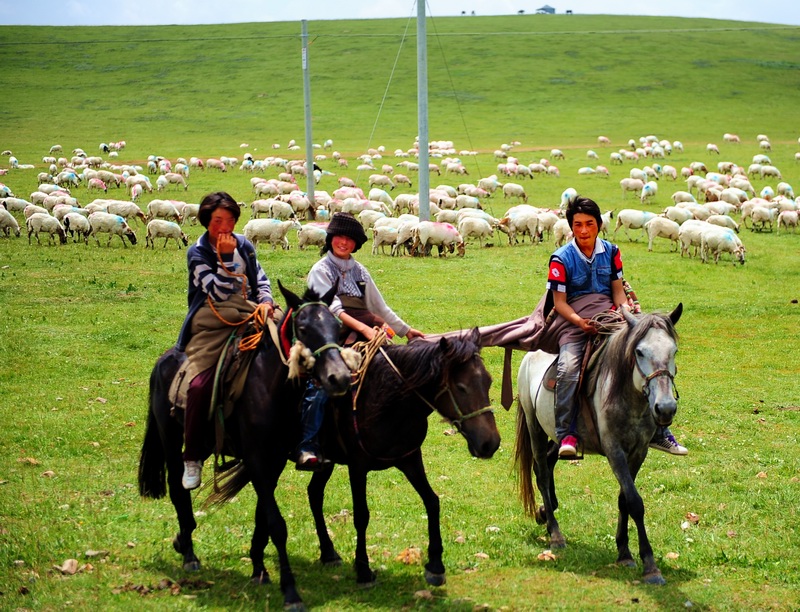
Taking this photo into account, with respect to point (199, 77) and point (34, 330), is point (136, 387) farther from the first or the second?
point (199, 77)

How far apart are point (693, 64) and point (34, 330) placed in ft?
306

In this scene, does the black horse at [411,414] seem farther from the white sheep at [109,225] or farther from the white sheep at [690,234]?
the white sheep at [109,225]

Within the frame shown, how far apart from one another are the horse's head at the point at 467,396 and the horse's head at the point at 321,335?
68 cm

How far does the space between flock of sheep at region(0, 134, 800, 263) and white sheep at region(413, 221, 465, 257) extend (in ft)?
0.11

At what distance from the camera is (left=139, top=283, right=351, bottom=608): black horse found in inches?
238

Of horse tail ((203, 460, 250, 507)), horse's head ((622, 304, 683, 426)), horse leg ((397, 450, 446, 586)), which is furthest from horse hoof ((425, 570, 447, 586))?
horse's head ((622, 304, 683, 426))

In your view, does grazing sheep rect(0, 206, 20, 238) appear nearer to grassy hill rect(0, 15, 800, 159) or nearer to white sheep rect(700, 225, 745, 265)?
white sheep rect(700, 225, 745, 265)

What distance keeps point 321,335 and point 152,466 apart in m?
2.59

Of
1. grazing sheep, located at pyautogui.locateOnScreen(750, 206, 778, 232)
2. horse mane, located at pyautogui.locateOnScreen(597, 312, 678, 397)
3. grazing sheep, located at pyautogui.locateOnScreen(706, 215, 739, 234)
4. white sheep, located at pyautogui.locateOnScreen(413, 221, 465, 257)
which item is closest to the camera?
horse mane, located at pyautogui.locateOnScreen(597, 312, 678, 397)

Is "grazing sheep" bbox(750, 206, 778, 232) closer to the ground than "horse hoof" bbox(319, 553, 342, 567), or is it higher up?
higher up

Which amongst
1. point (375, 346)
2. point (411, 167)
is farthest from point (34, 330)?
point (411, 167)

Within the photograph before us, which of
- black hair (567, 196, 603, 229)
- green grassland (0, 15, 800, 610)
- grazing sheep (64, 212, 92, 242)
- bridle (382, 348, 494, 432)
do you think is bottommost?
green grassland (0, 15, 800, 610)

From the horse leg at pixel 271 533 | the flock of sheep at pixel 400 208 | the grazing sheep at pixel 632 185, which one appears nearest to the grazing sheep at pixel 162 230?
the flock of sheep at pixel 400 208

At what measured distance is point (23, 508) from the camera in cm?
816
